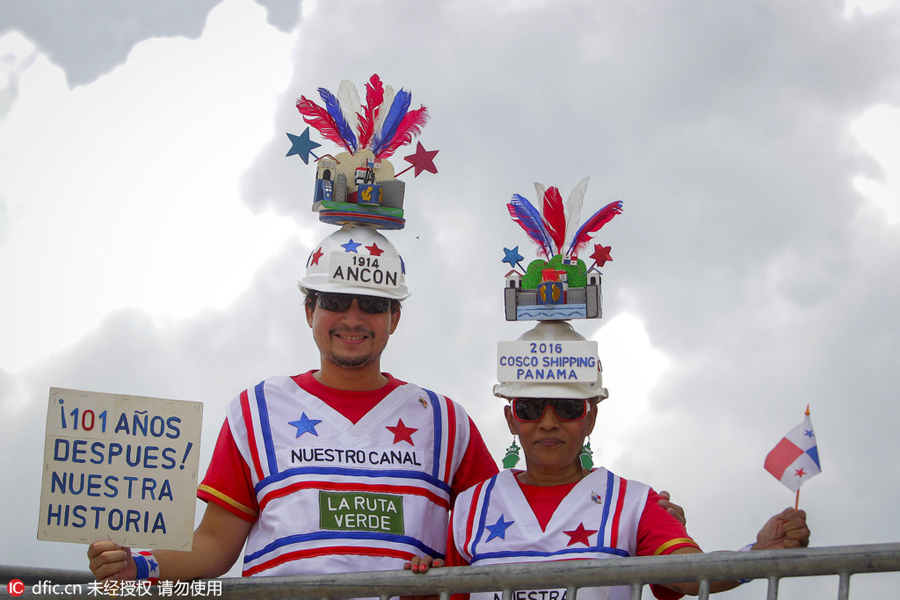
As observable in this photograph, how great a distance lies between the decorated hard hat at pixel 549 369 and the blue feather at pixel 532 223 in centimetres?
65

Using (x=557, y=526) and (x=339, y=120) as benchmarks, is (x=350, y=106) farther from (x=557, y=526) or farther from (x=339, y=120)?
(x=557, y=526)

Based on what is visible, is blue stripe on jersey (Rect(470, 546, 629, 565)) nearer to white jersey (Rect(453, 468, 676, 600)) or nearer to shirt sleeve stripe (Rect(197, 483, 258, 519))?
white jersey (Rect(453, 468, 676, 600))

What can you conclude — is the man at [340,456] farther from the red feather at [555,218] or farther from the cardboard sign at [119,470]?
the red feather at [555,218]

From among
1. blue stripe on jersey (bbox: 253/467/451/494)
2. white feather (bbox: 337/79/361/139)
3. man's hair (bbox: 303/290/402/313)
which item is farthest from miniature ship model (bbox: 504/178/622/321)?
white feather (bbox: 337/79/361/139)

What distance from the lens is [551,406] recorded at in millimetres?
4172

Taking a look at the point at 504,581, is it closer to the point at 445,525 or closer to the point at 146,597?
the point at 445,525

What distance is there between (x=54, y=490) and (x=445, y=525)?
5.66 ft

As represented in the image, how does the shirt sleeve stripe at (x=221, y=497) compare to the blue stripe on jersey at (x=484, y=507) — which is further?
the shirt sleeve stripe at (x=221, y=497)

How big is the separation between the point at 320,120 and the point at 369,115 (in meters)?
0.27

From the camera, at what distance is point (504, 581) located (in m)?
3.54

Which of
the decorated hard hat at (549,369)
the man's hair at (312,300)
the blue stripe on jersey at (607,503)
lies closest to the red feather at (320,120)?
the man's hair at (312,300)

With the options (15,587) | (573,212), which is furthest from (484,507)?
(15,587)

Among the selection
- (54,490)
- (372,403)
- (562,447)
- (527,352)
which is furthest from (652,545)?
(54,490)

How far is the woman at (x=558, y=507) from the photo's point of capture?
12.6 ft
